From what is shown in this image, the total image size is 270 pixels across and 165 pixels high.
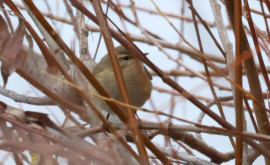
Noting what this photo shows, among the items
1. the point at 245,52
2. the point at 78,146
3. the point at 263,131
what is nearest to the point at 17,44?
the point at 78,146

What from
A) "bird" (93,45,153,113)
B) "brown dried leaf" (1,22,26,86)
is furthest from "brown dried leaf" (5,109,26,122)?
"bird" (93,45,153,113)

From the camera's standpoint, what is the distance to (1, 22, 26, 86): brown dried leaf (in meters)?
0.91

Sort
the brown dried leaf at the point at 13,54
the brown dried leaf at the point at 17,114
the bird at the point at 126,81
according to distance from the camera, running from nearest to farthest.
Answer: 1. the brown dried leaf at the point at 17,114
2. the brown dried leaf at the point at 13,54
3. the bird at the point at 126,81

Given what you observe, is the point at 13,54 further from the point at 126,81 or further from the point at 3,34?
the point at 126,81

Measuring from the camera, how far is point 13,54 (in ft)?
3.01

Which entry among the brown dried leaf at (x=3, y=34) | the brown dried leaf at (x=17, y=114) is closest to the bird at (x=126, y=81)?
the brown dried leaf at (x=3, y=34)

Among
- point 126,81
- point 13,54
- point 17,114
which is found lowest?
point 17,114

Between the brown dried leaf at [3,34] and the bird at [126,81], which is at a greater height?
the bird at [126,81]

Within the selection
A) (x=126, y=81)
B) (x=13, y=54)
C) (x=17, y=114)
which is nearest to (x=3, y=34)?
(x=13, y=54)

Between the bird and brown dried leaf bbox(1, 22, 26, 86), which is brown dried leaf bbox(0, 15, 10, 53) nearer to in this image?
brown dried leaf bbox(1, 22, 26, 86)

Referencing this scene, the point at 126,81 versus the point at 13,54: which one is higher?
the point at 126,81

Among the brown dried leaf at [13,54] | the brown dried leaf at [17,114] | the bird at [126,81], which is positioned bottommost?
the brown dried leaf at [17,114]

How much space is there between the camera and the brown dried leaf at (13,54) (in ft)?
3.00

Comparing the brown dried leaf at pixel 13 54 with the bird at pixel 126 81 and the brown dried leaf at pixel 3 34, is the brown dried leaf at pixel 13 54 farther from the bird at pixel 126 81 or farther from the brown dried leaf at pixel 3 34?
the bird at pixel 126 81
